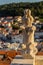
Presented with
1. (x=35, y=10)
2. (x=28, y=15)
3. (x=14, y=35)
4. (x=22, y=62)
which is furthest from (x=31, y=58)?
(x=35, y=10)

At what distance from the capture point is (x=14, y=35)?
40562 millimetres

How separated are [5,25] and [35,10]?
1185 centimetres

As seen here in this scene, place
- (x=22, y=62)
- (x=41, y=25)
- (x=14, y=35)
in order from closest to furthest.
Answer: (x=22, y=62) < (x=14, y=35) < (x=41, y=25)

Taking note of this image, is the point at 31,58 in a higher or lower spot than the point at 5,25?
higher

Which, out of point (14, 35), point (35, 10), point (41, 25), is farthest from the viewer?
point (35, 10)

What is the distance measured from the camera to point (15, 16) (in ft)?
202

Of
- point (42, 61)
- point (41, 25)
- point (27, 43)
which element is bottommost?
point (41, 25)

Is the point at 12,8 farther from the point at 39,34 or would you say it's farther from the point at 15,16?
the point at 39,34

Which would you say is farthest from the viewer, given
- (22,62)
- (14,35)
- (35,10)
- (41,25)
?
(35,10)

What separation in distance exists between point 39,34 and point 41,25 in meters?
9.44

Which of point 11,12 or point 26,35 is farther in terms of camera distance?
point 11,12

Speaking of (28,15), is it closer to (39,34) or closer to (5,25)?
(39,34)

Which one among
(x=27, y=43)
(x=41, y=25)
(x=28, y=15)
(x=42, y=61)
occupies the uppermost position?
(x=28, y=15)

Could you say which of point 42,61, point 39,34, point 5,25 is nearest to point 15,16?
point 5,25
